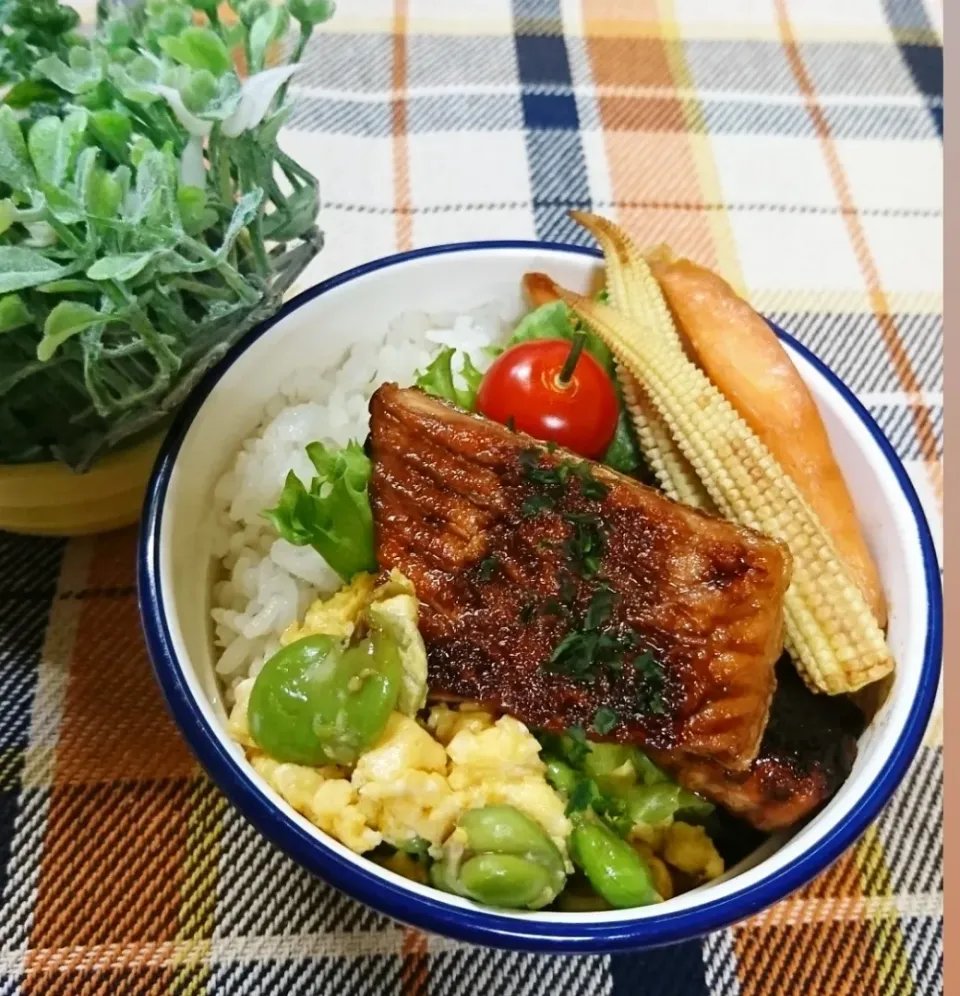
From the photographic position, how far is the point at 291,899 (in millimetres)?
1011

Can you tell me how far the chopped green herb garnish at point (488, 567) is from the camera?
93 centimetres

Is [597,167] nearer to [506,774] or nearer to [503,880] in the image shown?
[506,774]

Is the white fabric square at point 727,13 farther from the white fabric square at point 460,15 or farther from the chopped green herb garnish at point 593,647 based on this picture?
the chopped green herb garnish at point 593,647

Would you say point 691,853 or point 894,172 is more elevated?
point 894,172

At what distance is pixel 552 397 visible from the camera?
106cm

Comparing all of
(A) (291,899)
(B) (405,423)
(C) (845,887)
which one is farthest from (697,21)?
(A) (291,899)

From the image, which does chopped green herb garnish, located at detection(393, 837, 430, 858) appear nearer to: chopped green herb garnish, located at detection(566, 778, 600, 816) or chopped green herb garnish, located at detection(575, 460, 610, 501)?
chopped green herb garnish, located at detection(566, 778, 600, 816)

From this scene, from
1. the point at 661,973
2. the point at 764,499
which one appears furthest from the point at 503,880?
the point at 764,499

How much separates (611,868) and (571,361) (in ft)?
1.70

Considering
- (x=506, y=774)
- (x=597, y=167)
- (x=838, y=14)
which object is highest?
(x=838, y=14)

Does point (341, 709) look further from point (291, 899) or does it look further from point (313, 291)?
point (313, 291)

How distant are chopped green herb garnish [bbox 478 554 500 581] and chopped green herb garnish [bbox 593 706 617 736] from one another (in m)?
0.16

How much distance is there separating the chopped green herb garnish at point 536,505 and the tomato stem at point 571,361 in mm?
179

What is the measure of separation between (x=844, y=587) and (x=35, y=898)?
2.85 ft
